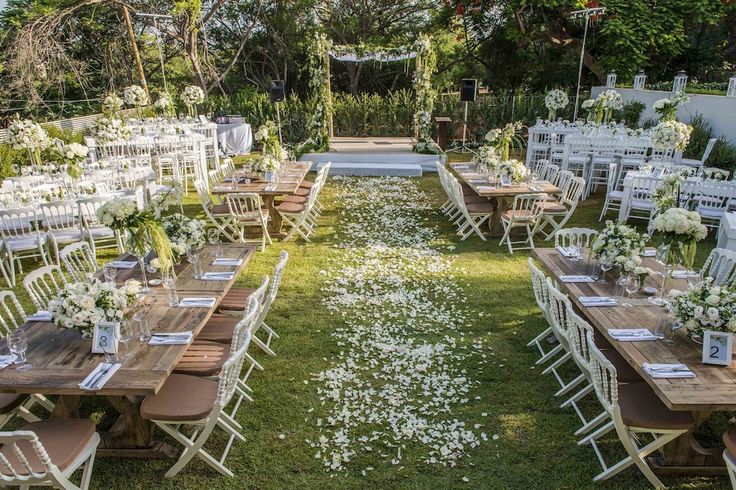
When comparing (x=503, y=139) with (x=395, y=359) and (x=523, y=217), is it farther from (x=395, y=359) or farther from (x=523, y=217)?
Result: (x=395, y=359)

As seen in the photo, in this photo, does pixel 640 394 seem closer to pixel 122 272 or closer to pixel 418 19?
pixel 122 272

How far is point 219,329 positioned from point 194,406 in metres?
1.03

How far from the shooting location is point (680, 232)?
3.41 metres

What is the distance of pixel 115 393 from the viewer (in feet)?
9.44

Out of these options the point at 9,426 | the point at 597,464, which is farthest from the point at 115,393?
the point at 597,464

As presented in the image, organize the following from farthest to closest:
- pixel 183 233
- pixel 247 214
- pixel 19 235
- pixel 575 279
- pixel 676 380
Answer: pixel 247 214 < pixel 19 235 < pixel 183 233 < pixel 575 279 < pixel 676 380

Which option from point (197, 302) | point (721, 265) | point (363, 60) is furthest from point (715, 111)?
point (197, 302)

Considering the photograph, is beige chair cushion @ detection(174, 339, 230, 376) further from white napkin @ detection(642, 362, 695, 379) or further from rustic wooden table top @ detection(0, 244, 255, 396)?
white napkin @ detection(642, 362, 695, 379)

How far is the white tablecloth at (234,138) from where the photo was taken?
46.5ft

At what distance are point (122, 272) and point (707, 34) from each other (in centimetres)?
1901

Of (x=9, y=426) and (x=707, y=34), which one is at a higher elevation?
(x=707, y=34)

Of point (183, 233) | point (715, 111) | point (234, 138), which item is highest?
point (715, 111)

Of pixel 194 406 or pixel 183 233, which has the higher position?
pixel 183 233

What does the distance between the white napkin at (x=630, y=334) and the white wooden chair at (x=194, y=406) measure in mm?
2460
